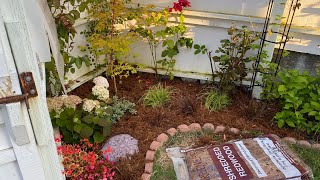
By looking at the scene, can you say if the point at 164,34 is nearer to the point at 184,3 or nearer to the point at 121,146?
the point at 184,3

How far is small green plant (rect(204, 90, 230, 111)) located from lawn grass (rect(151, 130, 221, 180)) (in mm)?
406

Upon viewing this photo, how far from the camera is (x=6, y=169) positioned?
4.95ft

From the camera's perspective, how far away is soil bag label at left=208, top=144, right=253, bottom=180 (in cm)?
238

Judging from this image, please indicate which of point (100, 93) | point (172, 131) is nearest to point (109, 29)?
point (100, 93)

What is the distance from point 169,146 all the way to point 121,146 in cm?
46

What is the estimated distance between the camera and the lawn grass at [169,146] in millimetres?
2457

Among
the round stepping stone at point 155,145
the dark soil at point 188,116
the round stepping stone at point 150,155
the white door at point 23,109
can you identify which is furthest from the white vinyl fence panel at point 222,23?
the white door at point 23,109

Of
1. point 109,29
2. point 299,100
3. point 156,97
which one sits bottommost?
point 156,97

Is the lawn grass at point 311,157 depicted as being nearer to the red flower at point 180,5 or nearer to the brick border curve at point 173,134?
the brick border curve at point 173,134

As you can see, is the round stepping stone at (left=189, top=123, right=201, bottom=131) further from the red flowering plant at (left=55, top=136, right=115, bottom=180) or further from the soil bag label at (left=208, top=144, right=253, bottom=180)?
the red flowering plant at (left=55, top=136, right=115, bottom=180)

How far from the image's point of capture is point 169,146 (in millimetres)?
2756

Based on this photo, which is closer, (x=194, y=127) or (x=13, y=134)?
(x=13, y=134)

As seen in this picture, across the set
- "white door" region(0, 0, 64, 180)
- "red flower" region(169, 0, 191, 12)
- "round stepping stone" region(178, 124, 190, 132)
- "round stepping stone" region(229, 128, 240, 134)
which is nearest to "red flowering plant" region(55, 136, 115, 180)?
"white door" region(0, 0, 64, 180)

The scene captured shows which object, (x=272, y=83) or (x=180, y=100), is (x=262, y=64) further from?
(x=180, y=100)
